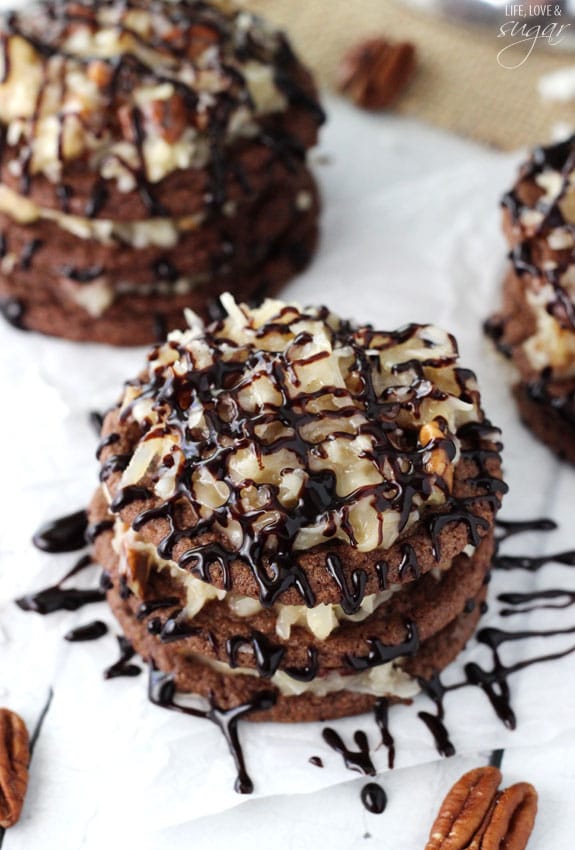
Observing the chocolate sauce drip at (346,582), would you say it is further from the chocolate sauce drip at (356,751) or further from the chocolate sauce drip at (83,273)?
the chocolate sauce drip at (83,273)

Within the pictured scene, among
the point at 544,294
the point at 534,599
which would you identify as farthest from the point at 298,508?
the point at 544,294

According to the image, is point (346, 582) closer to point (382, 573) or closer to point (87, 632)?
point (382, 573)

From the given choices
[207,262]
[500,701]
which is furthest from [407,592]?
[207,262]

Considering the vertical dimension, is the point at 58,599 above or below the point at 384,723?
below

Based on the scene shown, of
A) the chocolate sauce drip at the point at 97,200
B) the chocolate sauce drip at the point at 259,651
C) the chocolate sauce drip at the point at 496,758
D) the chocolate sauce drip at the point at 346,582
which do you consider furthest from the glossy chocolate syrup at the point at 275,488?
the chocolate sauce drip at the point at 97,200

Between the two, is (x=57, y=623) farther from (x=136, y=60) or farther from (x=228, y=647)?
(x=136, y=60)

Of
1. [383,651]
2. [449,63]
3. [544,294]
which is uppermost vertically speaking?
[449,63]

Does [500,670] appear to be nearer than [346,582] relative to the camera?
No
